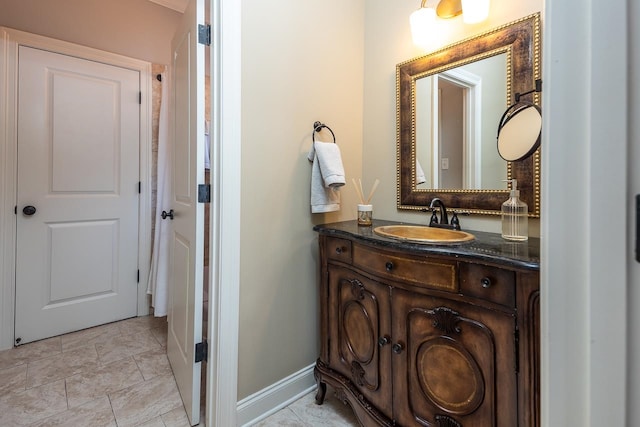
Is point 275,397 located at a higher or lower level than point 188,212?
lower

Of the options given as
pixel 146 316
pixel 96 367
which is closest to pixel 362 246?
pixel 96 367

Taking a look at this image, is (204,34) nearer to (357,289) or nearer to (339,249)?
(339,249)

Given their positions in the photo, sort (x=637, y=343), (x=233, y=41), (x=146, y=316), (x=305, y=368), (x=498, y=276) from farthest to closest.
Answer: (x=146, y=316) → (x=305, y=368) → (x=233, y=41) → (x=498, y=276) → (x=637, y=343)

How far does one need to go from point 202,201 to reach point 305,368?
1.07 metres

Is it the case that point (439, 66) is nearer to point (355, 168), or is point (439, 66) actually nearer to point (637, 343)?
point (355, 168)

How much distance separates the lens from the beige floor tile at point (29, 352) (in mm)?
1845

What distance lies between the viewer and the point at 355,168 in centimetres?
185

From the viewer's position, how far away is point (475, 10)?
1.29 metres

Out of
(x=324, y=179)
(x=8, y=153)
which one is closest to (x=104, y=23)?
(x=8, y=153)

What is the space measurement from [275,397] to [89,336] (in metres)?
1.69

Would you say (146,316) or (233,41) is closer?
(233,41)

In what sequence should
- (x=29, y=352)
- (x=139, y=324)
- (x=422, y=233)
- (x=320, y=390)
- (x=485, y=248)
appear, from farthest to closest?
(x=139, y=324)
(x=29, y=352)
(x=320, y=390)
(x=422, y=233)
(x=485, y=248)

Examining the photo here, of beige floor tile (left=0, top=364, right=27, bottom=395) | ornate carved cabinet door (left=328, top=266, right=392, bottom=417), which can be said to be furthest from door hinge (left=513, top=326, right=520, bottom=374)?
beige floor tile (left=0, top=364, right=27, bottom=395)

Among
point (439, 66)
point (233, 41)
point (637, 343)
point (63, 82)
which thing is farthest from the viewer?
point (63, 82)
